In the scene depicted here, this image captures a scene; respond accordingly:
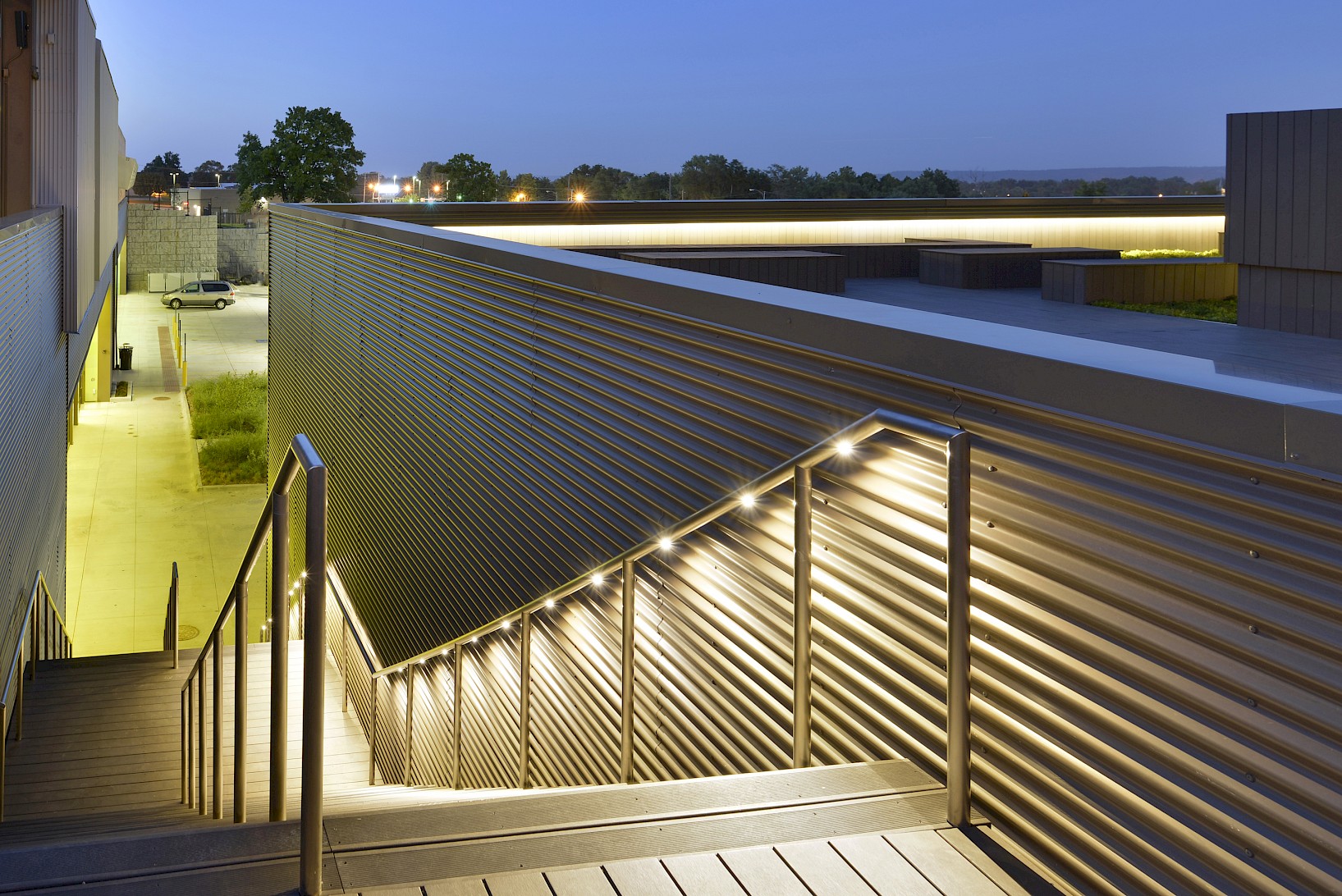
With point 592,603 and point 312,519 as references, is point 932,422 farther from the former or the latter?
point 592,603

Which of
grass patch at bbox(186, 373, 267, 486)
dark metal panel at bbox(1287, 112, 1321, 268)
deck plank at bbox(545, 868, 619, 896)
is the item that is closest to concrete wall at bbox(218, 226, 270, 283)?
grass patch at bbox(186, 373, 267, 486)

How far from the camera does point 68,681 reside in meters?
12.0

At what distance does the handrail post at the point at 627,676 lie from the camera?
4.79 meters

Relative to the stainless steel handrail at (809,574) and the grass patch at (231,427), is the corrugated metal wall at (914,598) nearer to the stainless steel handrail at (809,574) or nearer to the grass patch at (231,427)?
the stainless steel handrail at (809,574)

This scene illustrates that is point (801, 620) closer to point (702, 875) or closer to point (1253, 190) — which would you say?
point (702, 875)

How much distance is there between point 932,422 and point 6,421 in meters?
9.68

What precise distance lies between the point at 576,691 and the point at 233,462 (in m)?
22.4

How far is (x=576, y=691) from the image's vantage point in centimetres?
560

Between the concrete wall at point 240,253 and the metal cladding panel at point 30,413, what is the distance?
5197 centimetres

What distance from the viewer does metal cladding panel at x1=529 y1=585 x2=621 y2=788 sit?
5.20m

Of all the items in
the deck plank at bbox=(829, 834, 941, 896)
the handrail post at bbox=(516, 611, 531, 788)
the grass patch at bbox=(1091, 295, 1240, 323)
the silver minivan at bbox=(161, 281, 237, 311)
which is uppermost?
the silver minivan at bbox=(161, 281, 237, 311)

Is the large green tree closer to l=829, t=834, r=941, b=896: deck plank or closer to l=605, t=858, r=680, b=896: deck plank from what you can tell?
l=605, t=858, r=680, b=896: deck plank

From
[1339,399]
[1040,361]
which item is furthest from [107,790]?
[1339,399]

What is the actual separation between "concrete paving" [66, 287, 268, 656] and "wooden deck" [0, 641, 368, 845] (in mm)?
4014
